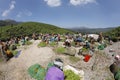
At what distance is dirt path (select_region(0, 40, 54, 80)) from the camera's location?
740 inches

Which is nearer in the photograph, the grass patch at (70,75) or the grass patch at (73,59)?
the grass patch at (70,75)

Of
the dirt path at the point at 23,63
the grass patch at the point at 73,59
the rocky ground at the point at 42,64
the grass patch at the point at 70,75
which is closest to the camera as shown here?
the grass patch at the point at 70,75

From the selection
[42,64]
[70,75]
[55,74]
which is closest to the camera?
[55,74]

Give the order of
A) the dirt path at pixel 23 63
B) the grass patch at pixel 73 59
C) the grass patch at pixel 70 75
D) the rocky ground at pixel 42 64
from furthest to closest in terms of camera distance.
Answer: the grass patch at pixel 73 59
the dirt path at pixel 23 63
the rocky ground at pixel 42 64
the grass patch at pixel 70 75

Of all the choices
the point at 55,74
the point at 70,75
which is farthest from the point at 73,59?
the point at 55,74

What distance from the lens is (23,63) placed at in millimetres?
21875

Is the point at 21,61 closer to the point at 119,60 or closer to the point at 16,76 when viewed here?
the point at 16,76

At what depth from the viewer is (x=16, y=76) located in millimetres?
18609

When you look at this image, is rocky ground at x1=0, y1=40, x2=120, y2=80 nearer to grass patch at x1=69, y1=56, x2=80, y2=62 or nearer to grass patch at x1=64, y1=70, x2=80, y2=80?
grass patch at x1=69, y1=56, x2=80, y2=62

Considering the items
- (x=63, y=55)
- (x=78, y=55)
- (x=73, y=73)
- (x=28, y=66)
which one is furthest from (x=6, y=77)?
(x=78, y=55)

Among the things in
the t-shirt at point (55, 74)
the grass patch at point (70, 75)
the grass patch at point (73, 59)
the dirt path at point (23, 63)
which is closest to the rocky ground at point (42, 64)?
the dirt path at point (23, 63)

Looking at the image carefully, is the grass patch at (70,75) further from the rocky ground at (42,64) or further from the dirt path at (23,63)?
the dirt path at (23,63)

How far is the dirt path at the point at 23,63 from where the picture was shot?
18797mm

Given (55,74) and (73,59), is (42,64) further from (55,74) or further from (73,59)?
(55,74)
